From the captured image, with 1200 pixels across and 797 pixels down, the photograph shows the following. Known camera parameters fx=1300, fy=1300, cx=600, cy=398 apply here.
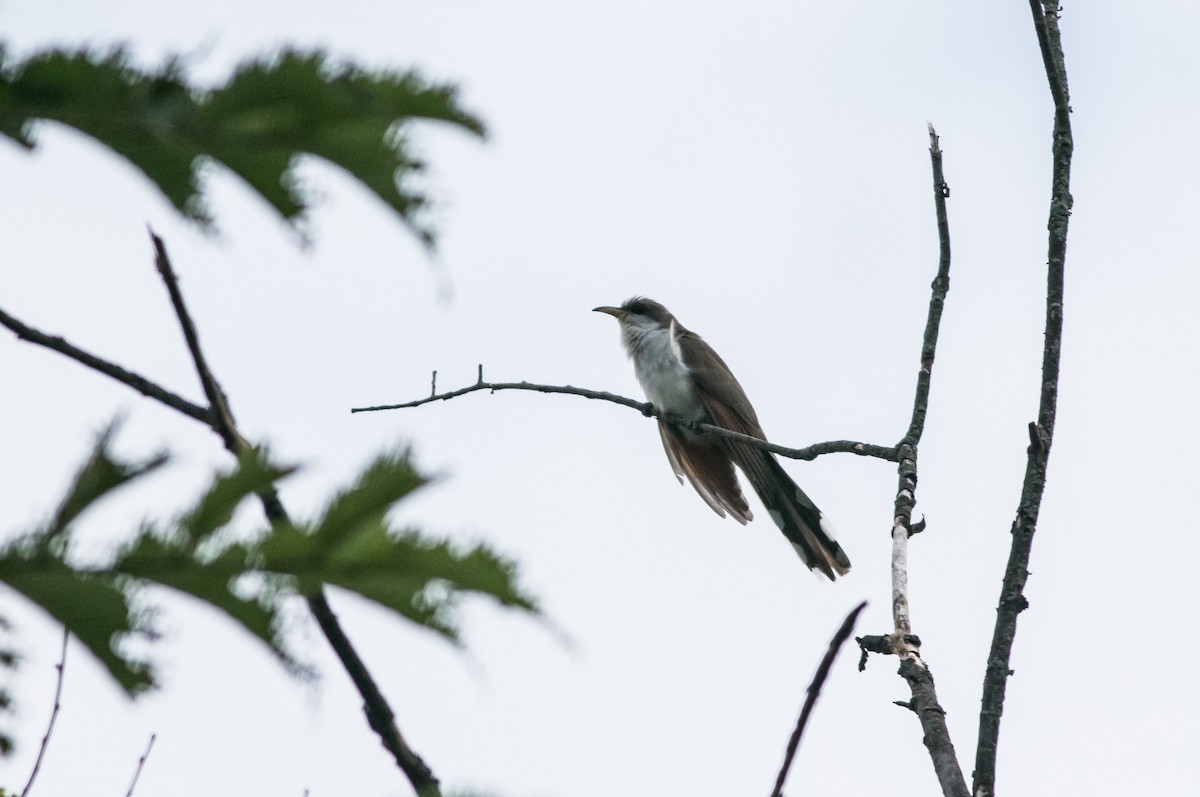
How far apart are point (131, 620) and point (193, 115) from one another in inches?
14.3

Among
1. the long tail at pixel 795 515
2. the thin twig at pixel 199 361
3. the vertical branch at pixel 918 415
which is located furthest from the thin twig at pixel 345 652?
the long tail at pixel 795 515

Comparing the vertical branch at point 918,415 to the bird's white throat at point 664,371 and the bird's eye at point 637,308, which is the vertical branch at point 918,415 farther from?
the bird's eye at point 637,308

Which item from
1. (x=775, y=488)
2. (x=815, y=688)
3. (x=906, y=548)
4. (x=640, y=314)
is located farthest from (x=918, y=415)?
(x=640, y=314)

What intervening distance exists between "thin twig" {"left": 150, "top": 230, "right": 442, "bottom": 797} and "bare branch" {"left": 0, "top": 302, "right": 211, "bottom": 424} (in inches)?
1.9

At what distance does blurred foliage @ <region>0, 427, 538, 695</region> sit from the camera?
92cm

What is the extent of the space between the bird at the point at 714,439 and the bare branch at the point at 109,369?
20.4 feet

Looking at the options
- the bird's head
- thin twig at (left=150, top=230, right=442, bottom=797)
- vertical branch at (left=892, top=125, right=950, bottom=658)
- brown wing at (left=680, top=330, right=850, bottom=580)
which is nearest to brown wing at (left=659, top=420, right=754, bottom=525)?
brown wing at (left=680, top=330, right=850, bottom=580)

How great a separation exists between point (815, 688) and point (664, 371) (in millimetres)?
7500

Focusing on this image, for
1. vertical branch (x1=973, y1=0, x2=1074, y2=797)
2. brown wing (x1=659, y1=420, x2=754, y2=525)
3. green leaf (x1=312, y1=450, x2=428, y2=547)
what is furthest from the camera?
brown wing (x1=659, y1=420, x2=754, y2=525)

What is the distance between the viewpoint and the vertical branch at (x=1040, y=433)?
10.7 ft

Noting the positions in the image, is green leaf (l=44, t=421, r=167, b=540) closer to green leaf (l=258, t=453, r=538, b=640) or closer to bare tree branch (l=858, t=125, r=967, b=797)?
green leaf (l=258, t=453, r=538, b=640)

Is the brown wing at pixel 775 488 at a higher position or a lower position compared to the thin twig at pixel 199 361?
higher

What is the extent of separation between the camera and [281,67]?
0.92 meters

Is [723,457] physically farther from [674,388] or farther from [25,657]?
[25,657]
